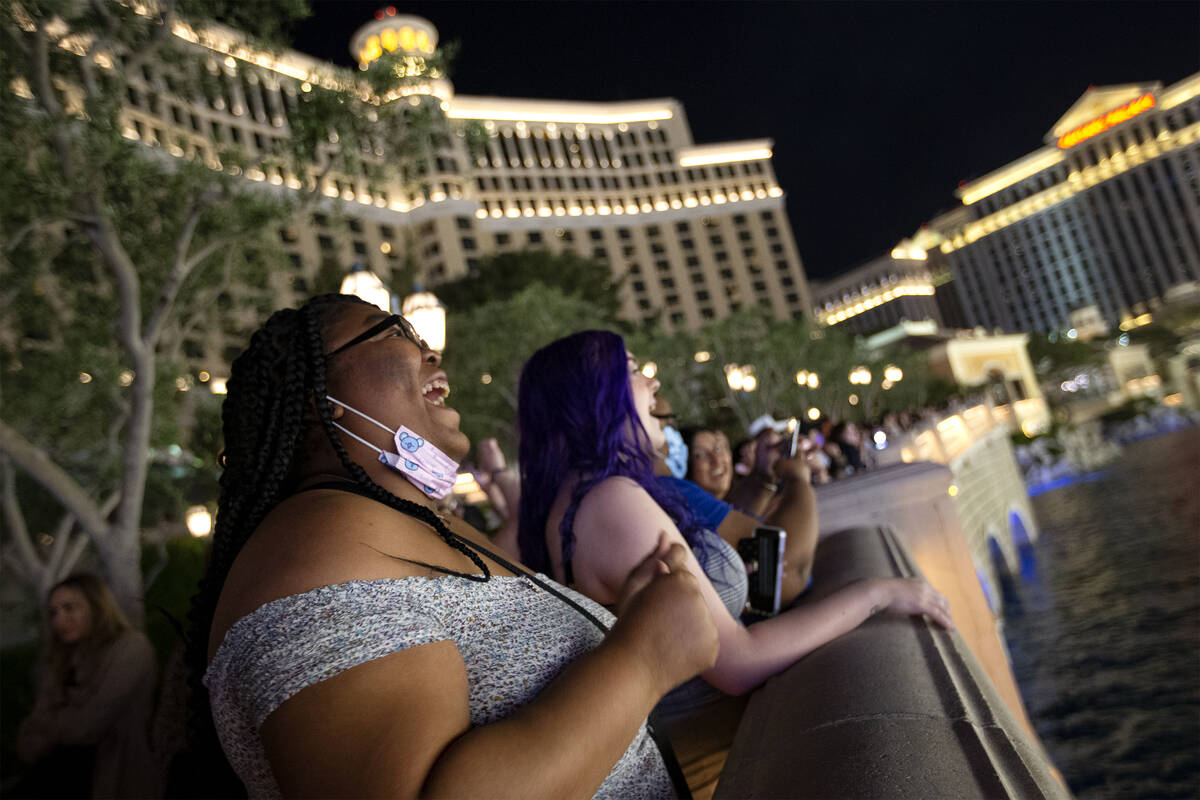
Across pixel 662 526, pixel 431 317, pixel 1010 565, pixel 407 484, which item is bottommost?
pixel 1010 565

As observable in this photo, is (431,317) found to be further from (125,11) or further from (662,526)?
(125,11)

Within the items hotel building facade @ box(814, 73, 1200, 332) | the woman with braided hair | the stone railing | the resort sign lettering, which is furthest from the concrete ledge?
the resort sign lettering

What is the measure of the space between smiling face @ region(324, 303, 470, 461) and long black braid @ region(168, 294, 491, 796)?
4 centimetres

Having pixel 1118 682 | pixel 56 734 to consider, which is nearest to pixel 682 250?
pixel 1118 682

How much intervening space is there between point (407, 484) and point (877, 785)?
97cm

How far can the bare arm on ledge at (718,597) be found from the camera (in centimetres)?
192

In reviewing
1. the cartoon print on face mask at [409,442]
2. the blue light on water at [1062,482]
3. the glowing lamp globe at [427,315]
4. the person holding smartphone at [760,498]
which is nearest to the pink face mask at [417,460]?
the cartoon print on face mask at [409,442]

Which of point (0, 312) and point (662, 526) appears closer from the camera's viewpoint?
point (662, 526)

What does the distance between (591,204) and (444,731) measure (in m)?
76.6

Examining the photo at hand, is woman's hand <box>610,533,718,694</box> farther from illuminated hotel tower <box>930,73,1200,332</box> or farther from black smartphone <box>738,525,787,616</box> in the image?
illuminated hotel tower <box>930,73,1200,332</box>

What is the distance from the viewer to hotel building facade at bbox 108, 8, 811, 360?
62.3m

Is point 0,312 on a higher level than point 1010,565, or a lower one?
higher

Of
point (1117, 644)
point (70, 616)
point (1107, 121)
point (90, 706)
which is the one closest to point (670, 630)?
point (90, 706)

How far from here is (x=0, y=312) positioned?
10.6 meters
